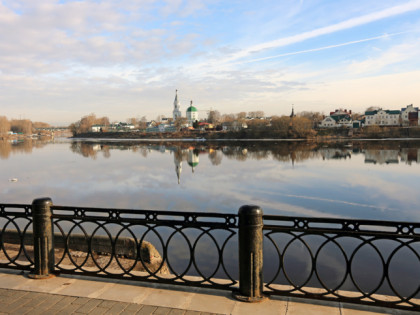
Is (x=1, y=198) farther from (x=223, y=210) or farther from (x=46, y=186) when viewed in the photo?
(x=223, y=210)

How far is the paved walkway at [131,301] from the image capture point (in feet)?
13.4

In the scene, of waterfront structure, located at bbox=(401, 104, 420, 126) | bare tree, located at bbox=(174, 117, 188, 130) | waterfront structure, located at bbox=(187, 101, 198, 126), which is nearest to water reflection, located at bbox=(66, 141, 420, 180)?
waterfront structure, located at bbox=(401, 104, 420, 126)

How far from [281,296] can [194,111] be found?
581 feet

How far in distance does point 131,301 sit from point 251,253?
67.4 inches

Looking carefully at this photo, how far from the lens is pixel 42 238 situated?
5.13 m

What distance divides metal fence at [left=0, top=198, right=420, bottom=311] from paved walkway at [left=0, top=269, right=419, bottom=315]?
0.13 m

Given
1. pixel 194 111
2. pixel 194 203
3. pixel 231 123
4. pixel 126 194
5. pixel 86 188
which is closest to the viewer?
pixel 194 203

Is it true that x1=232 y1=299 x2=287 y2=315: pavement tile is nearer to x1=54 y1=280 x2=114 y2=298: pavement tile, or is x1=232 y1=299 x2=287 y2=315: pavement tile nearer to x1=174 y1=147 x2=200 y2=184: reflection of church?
x1=54 y1=280 x2=114 y2=298: pavement tile

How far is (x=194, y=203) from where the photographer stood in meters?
20.0

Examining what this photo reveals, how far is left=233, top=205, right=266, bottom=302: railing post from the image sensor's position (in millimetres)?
4352

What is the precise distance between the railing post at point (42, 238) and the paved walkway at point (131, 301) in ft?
0.66

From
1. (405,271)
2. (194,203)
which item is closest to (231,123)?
(194,203)

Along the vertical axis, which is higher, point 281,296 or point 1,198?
point 281,296

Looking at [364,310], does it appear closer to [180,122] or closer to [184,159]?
[184,159]
